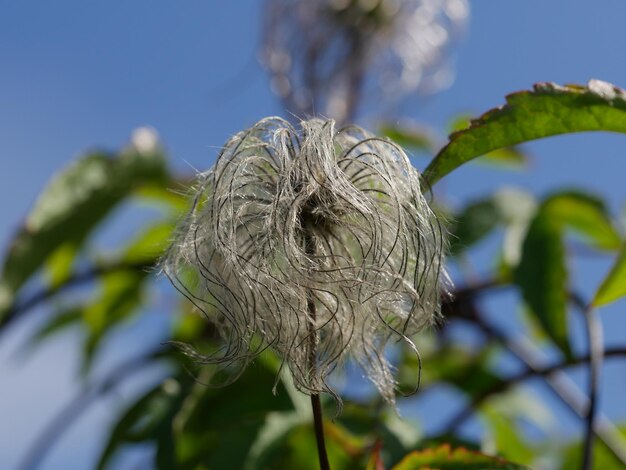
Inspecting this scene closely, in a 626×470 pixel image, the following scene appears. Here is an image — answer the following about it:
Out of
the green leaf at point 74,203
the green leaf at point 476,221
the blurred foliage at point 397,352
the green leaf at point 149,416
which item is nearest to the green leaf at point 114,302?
the blurred foliage at point 397,352

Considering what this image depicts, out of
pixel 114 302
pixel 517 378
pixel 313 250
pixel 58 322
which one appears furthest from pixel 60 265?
pixel 313 250

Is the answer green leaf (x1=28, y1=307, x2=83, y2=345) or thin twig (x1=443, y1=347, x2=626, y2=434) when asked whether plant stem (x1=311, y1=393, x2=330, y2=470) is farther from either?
green leaf (x1=28, y1=307, x2=83, y2=345)

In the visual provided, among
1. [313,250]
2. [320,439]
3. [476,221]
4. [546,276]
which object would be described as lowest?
[320,439]

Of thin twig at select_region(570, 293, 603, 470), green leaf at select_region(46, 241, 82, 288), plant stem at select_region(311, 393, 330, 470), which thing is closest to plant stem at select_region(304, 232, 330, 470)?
plant stem at select_region(311, 393, 330, 470)

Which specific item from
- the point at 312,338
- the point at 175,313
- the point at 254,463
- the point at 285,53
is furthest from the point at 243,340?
the point at 285,53

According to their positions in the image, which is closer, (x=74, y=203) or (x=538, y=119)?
(x=538, y=119)

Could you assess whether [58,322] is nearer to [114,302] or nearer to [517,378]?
[114,302]
